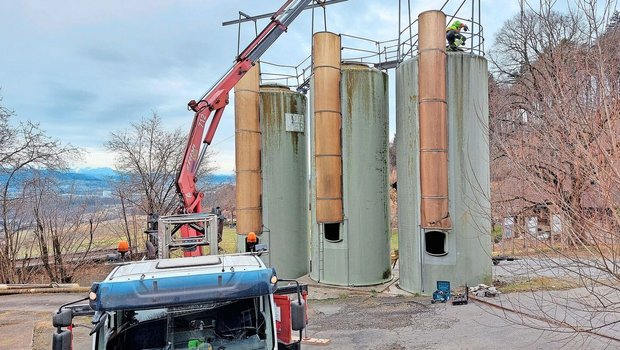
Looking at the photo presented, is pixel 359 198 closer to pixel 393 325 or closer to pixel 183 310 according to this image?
pixel 393 325

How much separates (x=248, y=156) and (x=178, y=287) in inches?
430

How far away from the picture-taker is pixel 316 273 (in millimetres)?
14688

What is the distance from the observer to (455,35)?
42.1 feet

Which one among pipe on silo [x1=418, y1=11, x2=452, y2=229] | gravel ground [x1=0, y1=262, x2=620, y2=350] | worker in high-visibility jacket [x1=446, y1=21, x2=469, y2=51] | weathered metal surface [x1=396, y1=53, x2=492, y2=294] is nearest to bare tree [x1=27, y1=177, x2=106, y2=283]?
gravel ground [x1=0, y1=262, x2=620, y2=350]

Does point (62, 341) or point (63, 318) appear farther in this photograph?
point (63, 318)

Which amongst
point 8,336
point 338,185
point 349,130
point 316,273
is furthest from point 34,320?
point 349,130

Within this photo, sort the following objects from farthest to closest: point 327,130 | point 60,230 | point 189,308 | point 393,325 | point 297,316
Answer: point 60,230, point 327,130, point 393,325, point 297,316, point 189,308

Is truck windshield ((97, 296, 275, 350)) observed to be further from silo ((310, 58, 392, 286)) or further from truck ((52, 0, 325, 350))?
Result: silo ((310, 58, 392, 286))

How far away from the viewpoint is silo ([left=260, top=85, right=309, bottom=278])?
15445mm

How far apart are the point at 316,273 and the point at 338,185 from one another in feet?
10.6

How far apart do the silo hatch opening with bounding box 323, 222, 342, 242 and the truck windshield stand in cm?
994

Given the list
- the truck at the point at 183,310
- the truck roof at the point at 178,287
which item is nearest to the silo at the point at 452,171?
the truck at the point at 183,310

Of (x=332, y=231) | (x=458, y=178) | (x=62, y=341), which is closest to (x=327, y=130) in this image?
(x=332, y=231)

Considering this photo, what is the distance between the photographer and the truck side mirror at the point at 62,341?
3742 millimetres
